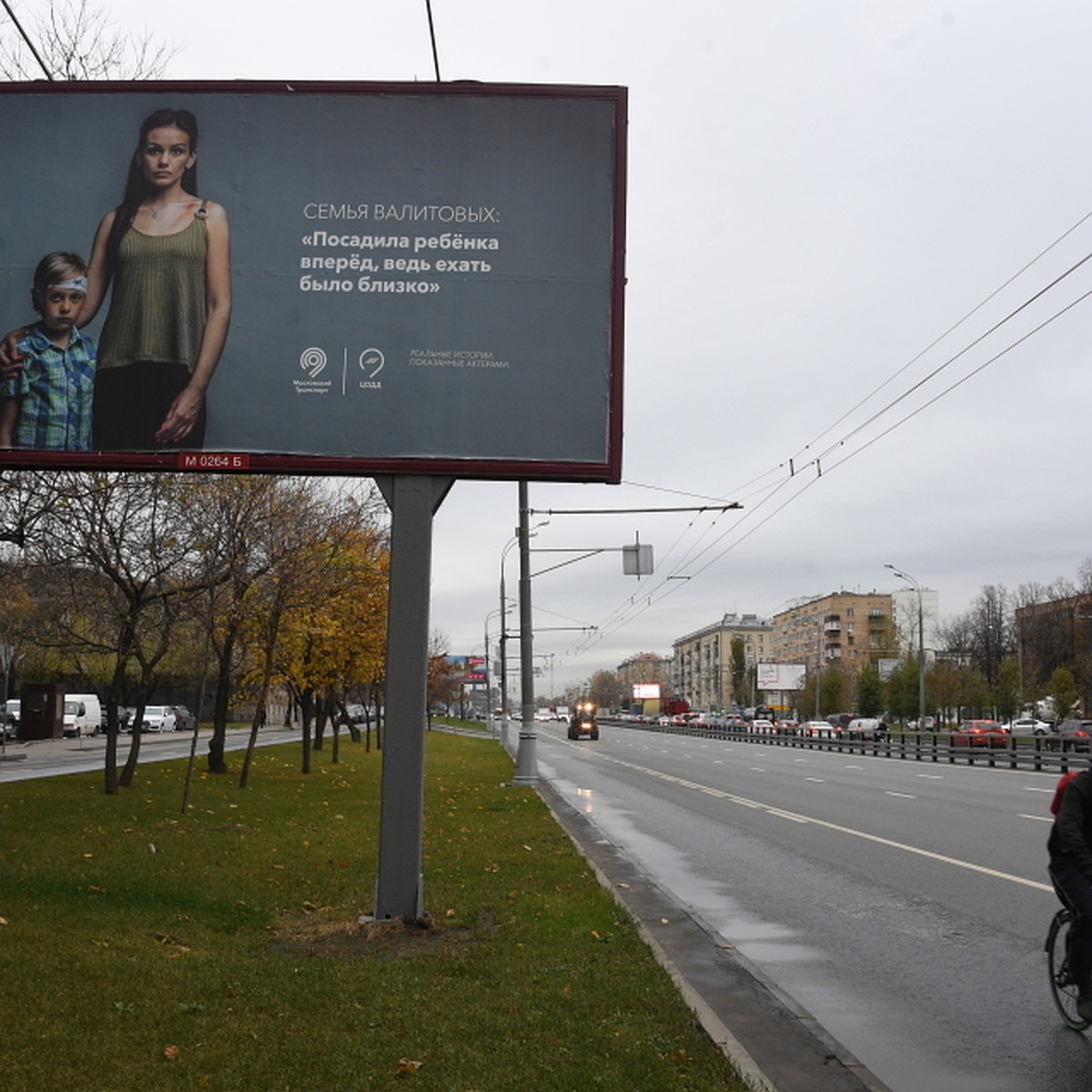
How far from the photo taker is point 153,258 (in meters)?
10.0

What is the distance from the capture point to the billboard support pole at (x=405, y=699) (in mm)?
9172

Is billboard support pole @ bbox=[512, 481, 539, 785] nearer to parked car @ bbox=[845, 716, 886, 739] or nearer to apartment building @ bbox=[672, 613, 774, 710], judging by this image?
parked car @ bbox=[845, 716, 886, 739]

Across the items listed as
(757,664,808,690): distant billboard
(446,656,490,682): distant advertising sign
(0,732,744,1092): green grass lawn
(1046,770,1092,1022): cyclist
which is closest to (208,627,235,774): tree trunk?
(0,732,744,1092): green grass lawn

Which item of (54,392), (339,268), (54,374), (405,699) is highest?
(339,268)

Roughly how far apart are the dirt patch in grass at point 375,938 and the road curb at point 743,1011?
139 cm

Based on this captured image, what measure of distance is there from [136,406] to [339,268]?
78.7 inches

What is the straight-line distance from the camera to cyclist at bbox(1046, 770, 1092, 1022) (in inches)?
240

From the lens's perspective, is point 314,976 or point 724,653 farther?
point 724,653

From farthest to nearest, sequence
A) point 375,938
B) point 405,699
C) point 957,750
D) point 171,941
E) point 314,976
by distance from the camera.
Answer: point 957,750, point 405,699, point 375,938, point 171,941, point 314,976

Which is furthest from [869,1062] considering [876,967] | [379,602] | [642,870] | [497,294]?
[379,602]

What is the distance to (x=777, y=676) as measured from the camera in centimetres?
10662

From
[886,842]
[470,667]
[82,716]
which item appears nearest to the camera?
[886,842]

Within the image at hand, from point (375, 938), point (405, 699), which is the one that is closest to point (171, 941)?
point (375, 938)

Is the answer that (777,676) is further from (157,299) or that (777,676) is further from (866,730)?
(157,299)
